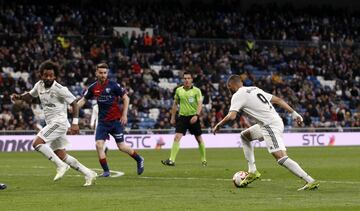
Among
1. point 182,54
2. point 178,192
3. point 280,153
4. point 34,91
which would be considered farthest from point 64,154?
point 182,54

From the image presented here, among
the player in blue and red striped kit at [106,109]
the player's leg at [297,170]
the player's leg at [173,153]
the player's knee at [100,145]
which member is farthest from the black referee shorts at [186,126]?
the player's leg at [297,170]

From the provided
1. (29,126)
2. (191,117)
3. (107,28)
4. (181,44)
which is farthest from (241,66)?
(191,117)

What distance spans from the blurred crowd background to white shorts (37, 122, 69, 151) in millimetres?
21018

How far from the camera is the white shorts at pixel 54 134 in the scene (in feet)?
52.7

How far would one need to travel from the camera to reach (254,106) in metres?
15.4

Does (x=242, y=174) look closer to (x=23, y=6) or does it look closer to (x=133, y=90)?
(x=133, y=90)

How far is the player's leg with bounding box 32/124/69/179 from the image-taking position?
1593cm

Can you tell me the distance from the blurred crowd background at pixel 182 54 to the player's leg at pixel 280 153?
23.3 metres

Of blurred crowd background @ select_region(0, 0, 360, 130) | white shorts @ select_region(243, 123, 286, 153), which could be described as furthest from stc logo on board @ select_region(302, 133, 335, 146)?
white shorts @ select_region(243, 123, 286, 153)

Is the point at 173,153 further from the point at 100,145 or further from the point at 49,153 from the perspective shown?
the point at 49,153

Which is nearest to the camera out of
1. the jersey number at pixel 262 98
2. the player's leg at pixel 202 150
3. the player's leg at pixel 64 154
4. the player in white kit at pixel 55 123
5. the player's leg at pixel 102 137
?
the jersey number at pixel 262 98

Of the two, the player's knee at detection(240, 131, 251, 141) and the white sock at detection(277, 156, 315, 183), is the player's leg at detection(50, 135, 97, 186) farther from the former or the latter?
the white sock at detection(277, 156, 315, 183)

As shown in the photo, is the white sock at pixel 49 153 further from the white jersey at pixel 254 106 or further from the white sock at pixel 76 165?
the white jersey at pixel 254 106

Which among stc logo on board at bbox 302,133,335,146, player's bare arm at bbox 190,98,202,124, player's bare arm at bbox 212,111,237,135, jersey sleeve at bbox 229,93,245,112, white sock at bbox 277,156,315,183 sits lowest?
stc logo on board at bbox 302,133,335,146
